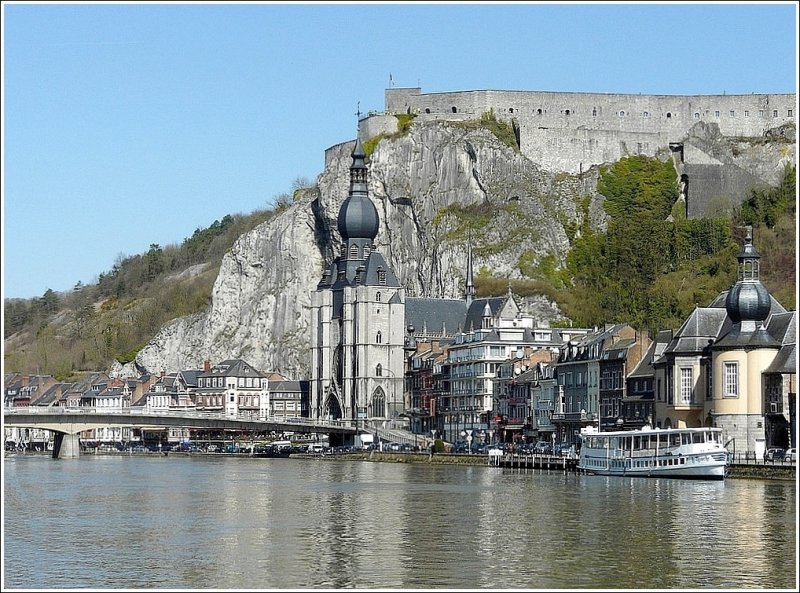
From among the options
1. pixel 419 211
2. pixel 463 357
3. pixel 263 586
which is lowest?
pixel 263 586

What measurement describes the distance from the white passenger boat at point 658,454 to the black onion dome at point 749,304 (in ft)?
17.3

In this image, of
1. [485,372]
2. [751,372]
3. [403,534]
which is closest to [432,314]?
[485,372]

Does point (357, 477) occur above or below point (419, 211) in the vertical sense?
below

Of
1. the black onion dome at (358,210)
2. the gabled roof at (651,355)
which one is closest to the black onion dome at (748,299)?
the gabled roof at (651,355)

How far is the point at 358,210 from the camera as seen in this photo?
13575 centimetres

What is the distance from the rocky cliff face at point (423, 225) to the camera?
439 ft

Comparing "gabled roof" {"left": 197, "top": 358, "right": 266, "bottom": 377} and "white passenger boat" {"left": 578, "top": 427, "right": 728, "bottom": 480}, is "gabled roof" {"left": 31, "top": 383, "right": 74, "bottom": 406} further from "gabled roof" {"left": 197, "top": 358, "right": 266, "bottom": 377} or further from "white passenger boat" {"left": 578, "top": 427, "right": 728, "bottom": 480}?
"white passenger boat" {"left": 578, "top": 427, "right": 728, "bottom": 480}

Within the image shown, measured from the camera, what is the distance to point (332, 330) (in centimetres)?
13550

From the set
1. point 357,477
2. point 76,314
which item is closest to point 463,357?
point 357,477

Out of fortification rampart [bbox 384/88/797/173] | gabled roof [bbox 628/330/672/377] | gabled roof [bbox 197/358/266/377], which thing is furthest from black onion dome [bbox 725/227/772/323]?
gabled roof [bbox 197/358/266/377]

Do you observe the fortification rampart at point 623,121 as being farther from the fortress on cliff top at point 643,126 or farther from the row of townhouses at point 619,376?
the row of townhouses at point 619,376

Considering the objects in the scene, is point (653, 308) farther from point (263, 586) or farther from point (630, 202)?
point (263, 586)

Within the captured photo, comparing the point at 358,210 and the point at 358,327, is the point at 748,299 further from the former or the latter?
the point at 358,210

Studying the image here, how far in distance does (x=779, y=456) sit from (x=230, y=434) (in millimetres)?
80365
